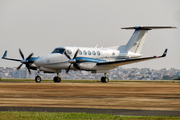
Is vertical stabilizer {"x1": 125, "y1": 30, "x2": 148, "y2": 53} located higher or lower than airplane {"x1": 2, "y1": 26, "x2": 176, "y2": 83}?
higher

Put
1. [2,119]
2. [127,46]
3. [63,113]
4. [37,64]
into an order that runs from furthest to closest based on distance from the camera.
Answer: [127,46] < [37,64] < [63,113] < [2,119]

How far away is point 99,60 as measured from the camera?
165ft

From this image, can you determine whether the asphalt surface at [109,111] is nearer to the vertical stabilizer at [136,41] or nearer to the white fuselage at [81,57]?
the white fuselage at [81,57]

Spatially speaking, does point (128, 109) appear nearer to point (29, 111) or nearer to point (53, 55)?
point (29, 111)

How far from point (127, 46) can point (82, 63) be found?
1054 centimetres

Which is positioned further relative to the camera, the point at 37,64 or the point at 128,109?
the point at 37,64

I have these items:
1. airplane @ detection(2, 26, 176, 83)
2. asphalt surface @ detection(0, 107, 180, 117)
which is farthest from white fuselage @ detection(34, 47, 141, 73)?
asphalt surface @ detection(0, 107, 180, 117)

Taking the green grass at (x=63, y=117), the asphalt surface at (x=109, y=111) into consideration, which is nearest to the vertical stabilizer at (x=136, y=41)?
the asphalt surface at (x=109, y=111)

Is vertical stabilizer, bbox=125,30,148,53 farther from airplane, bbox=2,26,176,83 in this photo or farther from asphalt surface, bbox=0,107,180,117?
asphalt surface, bbox=0,107,180,117

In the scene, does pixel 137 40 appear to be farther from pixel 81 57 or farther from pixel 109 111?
pixel 109 111

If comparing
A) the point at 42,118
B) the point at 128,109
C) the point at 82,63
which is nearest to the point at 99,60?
the point at 82,63

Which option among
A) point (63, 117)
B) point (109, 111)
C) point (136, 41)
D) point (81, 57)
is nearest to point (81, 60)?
point (81, 57)

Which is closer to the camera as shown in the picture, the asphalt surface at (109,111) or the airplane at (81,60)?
the asphalt surface at (109,111)

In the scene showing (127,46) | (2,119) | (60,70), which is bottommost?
(2,119)
